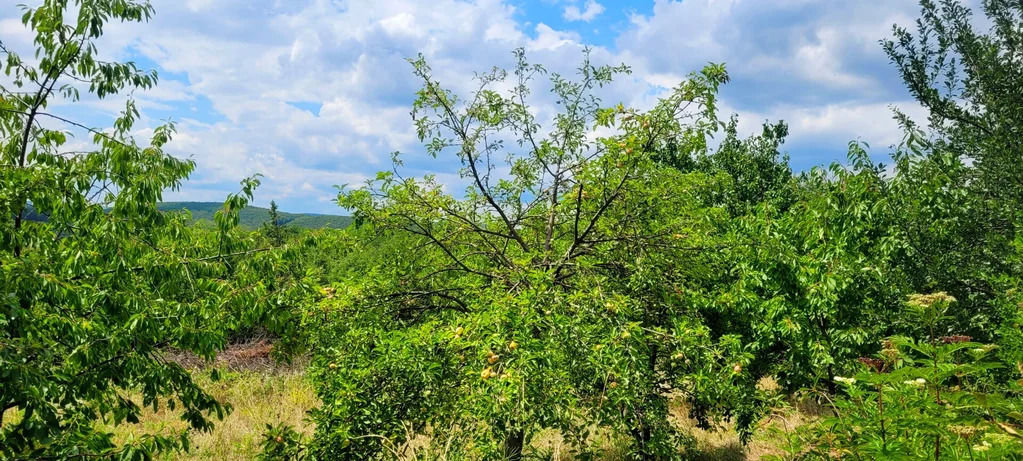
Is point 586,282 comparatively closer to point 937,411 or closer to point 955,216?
point 937,411

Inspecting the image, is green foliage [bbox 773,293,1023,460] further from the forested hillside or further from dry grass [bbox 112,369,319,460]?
dry grass [bbox 112,369,319,460]

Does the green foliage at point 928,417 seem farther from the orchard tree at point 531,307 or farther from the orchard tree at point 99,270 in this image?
the orchard tree at point 99,270

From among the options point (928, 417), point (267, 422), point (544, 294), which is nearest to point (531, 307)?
point (544, 294)

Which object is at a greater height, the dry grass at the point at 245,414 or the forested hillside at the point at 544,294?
the forested hillside at the point at 544,294

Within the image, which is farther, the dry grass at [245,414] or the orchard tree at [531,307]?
the dry grass at [245,414]

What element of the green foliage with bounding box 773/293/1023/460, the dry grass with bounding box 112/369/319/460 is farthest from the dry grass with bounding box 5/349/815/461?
the green foliage with bounding box 773/293/1023/460

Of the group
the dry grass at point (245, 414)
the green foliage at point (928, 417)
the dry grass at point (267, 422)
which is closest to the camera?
the green foliage at point (928, 417)

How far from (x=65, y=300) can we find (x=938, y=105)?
425 inches

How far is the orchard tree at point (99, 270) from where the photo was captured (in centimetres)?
425

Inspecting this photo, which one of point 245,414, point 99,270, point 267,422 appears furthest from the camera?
point 245,414

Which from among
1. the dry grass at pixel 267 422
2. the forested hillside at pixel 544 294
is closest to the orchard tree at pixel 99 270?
the forested hillside at pixel 544 294

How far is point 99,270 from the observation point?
15.5 feet

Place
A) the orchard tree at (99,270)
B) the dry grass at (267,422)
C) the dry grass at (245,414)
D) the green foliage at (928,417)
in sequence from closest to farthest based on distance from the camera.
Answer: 1. the green foliage at (928,417)
2. the orchard tree at (99,270)
3. the dry grass at (267,422)
4. the dry grass at (245,414)

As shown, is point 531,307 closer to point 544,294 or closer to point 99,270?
point 544,294
